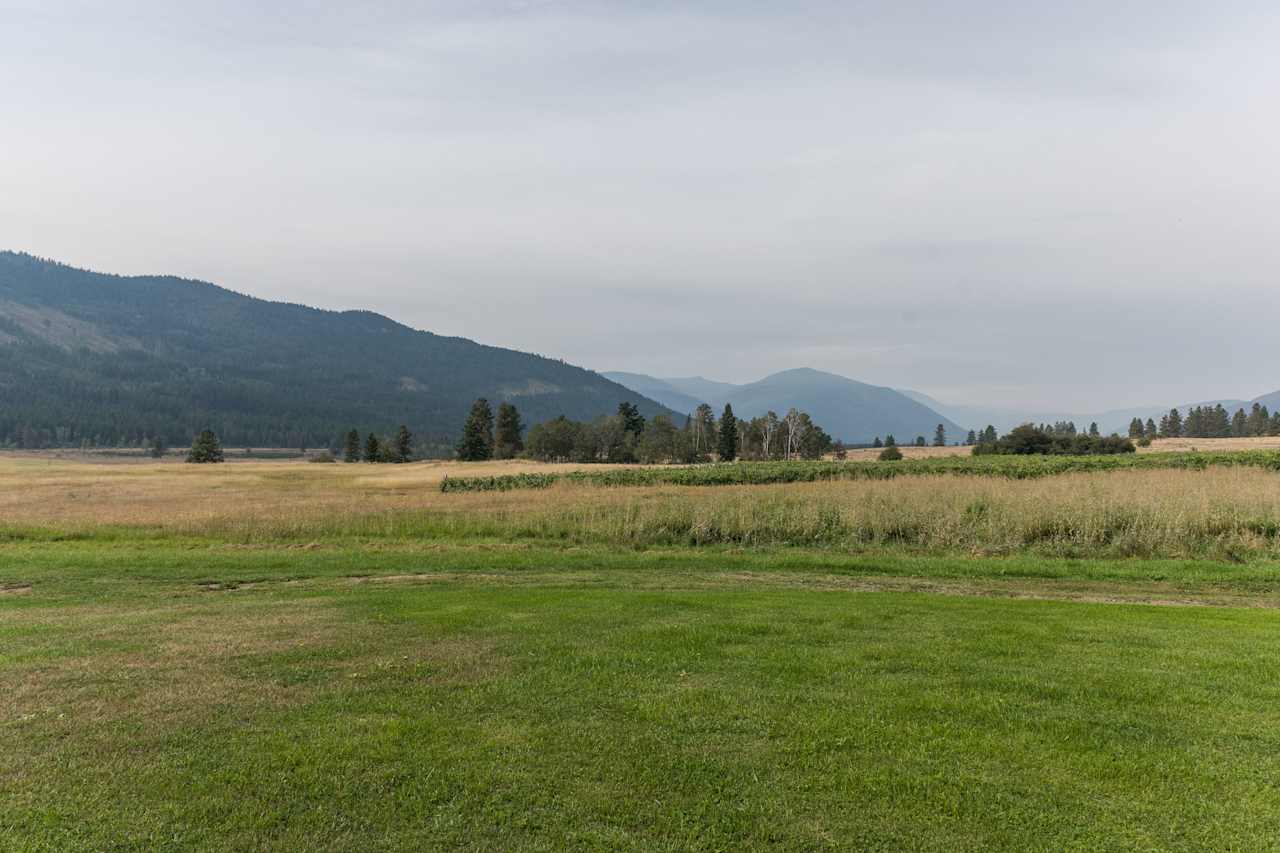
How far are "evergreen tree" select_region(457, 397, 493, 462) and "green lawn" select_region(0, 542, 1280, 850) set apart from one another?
10300cm

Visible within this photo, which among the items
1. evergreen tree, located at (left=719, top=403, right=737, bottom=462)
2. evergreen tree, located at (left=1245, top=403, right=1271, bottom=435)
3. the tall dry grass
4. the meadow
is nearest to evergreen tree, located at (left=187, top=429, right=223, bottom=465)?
evergreen tree, located at (left=719, top=403, right=737, bottom=462)

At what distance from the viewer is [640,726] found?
633 centimetres

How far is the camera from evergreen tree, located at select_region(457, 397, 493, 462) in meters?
114

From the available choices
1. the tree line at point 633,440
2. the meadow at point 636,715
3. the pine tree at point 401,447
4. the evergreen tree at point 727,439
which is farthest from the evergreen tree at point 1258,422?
the meadow at point 636,715

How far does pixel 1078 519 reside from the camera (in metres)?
21.9

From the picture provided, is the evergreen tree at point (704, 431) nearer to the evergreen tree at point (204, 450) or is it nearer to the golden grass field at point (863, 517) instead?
the evergreen tree at point (204, 450)

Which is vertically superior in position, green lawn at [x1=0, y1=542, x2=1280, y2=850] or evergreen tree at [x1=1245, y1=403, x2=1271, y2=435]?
evergreen tree at [x1=1245, y1=403, x2=1271, y2=435]

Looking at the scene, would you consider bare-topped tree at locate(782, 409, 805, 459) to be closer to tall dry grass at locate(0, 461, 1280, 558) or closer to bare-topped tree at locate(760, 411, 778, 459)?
bare-topped tree at locate(760, 411, 778, 459)

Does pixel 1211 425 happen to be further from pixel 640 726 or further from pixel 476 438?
pixel 640 726

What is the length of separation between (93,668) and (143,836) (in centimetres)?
427

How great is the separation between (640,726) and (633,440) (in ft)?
394

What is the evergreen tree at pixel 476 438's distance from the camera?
373 feet

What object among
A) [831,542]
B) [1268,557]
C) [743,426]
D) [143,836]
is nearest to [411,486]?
[831,542]

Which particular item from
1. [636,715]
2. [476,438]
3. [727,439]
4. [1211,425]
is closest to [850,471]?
[636,715]
